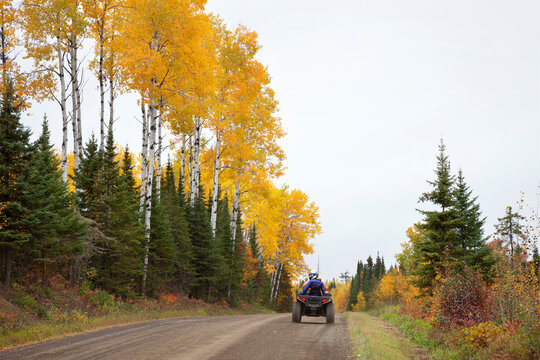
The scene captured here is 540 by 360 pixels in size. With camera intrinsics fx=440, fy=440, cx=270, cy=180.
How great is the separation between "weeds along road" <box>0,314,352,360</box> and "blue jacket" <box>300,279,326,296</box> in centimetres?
556

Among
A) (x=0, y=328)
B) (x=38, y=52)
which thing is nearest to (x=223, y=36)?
(x=38, y=52)

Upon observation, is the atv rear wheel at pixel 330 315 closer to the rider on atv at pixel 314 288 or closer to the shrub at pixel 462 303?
the rider on atv at pixel 314 288

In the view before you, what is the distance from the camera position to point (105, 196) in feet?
61.2

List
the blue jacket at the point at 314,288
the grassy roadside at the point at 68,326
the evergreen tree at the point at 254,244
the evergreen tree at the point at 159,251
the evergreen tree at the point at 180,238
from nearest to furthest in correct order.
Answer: the grassy roadside at the point at 68,326
the blue jacket at the point at 314,288
the evergreen tree at the point at 159,251
the evergreen tree at the point at 180,238
the evergreen tree at the point at 254,244

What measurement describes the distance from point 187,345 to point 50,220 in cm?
751

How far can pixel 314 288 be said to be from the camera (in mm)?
19391

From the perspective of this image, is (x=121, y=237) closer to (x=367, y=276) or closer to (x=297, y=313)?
(x=297, y=313)

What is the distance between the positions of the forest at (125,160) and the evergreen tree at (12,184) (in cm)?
4

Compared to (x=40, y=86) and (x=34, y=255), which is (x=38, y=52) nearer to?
(x=40, y=86)

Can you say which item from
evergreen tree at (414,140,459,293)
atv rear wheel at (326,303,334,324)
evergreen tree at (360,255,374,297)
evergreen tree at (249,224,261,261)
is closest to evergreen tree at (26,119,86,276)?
atv rear wheel at (326,303,334,324)

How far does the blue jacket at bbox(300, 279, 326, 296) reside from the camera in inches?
758

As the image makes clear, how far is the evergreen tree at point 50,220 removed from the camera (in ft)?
46.8

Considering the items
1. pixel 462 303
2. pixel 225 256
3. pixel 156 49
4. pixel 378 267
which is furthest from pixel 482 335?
pixel 378 267

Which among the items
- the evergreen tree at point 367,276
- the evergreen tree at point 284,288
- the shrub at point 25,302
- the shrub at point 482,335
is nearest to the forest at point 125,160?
the shrub at point 25,302
